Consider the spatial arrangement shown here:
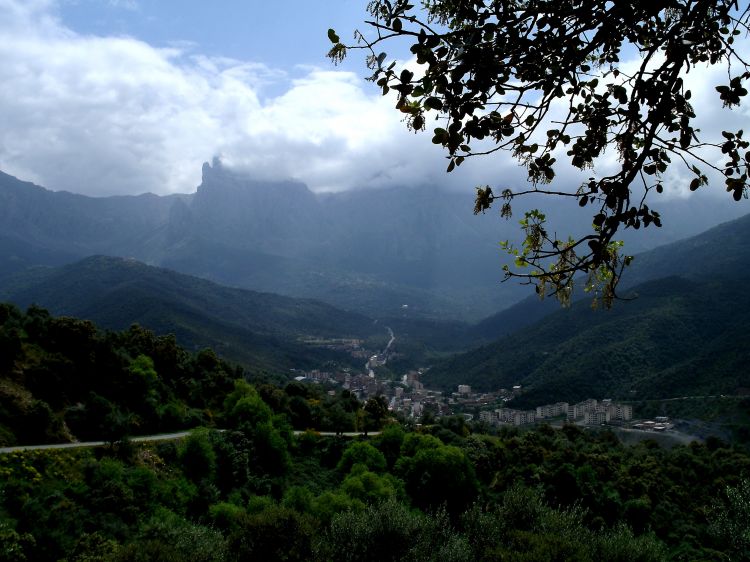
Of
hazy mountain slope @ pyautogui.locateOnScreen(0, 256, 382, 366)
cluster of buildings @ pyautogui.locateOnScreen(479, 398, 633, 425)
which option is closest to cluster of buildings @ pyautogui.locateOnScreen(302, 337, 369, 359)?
hazy mountain slope @ pyautogui.locateOnScreen(0, 256, 382, 366)

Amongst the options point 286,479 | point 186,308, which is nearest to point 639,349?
point 286,479

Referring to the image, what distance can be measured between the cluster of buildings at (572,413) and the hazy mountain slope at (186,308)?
46.8 meters

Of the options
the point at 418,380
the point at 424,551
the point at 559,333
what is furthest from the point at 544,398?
the point at 424,551

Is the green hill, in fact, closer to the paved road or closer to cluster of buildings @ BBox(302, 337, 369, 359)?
cluster of buildings @ BBox(302, 337, 369, 359)

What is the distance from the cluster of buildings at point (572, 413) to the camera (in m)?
64.0

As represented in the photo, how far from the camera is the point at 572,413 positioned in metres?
68.6

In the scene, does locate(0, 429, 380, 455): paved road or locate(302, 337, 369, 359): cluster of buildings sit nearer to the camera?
locate(0, 429, 380, 455): paved road

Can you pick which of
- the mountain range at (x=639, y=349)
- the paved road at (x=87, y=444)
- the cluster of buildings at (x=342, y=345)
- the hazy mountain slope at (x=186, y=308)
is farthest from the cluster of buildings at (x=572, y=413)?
the cluster of buildings at (x=342, y=345)

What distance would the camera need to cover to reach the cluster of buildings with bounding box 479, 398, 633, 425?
210 feet

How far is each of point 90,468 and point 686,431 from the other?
56.1 m

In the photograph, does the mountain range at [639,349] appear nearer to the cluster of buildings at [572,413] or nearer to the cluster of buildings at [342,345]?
the cluster of buildings at [572,413]

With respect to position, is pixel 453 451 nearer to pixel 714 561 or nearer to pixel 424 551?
pixel 714 561

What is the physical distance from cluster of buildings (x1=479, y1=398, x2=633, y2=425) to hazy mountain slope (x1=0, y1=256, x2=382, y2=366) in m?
46.8

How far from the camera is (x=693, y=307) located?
93500 millimetres
